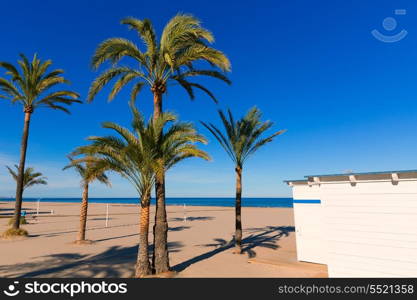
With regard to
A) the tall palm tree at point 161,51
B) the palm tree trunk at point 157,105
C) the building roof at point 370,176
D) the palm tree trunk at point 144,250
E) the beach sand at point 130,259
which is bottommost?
the beach sand at point 130,259

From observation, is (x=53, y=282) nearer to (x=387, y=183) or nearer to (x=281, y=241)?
(x=387, y=183)

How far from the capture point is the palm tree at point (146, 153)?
9.04 meters

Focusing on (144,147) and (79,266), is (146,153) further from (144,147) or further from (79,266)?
(79,266)

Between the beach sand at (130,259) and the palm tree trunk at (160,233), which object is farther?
the beach sand at (130,259)

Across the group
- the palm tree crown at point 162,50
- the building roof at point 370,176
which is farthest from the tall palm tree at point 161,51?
the building roof at point 370,176

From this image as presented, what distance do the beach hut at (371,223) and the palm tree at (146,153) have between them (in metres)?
4.78

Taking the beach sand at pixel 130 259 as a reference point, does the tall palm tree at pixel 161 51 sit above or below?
above

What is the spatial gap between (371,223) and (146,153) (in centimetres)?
772

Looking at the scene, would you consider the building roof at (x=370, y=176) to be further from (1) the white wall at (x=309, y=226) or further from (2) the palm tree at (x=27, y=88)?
(2) the palm tree at (x=27, y=88)

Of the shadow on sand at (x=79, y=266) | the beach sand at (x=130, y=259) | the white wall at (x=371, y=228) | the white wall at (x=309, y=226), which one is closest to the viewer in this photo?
the white wall at (x=371, y=228)

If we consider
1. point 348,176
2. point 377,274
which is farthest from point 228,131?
point 377,274

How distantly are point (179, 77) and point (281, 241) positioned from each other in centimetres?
1263

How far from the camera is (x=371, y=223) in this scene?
7.77m

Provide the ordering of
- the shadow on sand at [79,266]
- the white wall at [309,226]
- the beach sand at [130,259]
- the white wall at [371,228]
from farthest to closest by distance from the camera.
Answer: the white wall at [309,226]
the beach sand at [130,259]
the shadow on sand at [79,266]
the white wall at [371,228]
